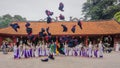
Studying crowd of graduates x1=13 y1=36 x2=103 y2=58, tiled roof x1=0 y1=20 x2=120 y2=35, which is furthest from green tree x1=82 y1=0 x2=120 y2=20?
crowd of graduates x1=13 y1=36 x2=103 y2=58

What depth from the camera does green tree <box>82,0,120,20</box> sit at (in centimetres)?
4438

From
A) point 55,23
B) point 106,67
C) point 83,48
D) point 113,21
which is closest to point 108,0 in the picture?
point 113,21

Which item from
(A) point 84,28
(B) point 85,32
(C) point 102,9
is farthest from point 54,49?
(C) point 102,9

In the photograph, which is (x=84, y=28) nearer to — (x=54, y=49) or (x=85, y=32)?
(x=85, y=32)

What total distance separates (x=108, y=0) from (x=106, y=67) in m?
31.7

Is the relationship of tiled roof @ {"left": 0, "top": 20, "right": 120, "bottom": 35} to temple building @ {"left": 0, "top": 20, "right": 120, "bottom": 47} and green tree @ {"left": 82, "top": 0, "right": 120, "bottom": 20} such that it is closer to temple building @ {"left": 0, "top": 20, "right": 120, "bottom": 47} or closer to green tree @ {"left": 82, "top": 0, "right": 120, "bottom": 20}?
temple building @ {"left": 0, "top": 20, "right": 120, "bottom": 47}

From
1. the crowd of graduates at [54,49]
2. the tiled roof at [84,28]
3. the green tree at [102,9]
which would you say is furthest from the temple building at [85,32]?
the green tree at [102,9]

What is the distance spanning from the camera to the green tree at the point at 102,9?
44.4 meters

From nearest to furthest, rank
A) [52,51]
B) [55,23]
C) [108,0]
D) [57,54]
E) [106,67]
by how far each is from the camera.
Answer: [106,67], [52,51], [57,54], [55,23], [108,0]

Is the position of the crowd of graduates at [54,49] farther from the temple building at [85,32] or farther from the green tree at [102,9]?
the green tree at [102,9]

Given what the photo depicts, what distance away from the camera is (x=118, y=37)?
33188 millimetres

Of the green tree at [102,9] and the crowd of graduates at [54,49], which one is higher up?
the green tree at [102,9]

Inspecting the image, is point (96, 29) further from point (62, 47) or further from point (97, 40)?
point (62, 47)

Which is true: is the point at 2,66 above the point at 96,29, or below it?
below
